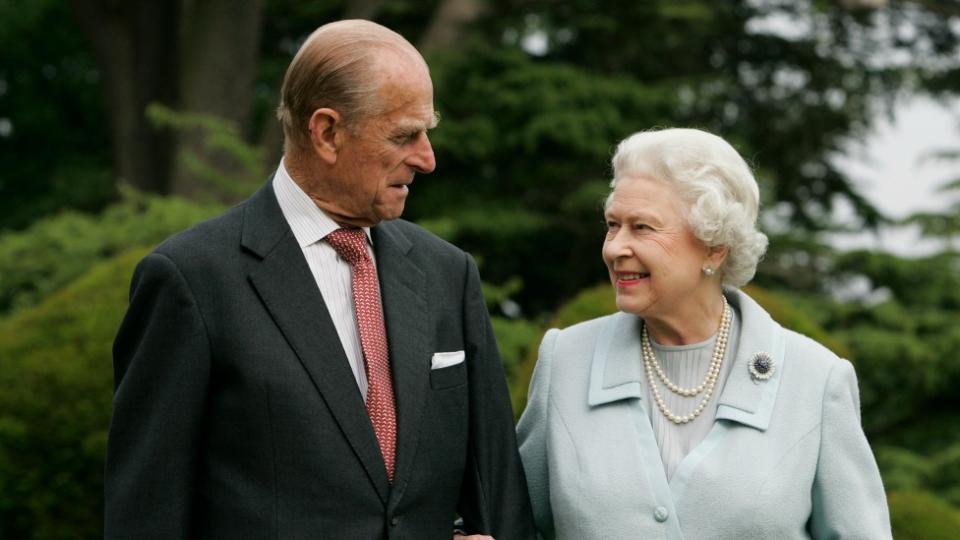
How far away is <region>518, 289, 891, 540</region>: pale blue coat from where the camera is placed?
131 inches

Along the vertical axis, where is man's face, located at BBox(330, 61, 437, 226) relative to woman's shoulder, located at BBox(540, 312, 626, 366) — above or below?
above

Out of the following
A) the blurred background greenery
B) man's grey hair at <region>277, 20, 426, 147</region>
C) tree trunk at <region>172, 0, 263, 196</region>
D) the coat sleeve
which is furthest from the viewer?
tree trunk at <region>172, 0, 263, 196</region>

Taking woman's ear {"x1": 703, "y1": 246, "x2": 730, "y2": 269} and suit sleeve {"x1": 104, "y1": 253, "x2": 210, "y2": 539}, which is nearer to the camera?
suit sleeve {"x1": 104, "y1": 253, "x2": 210, "y2": 539}

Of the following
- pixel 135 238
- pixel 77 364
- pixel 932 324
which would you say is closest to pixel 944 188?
pixel 932 324

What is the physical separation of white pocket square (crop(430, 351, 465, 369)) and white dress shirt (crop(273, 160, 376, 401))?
0.18 m

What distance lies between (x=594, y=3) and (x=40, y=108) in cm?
583

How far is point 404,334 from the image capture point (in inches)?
127

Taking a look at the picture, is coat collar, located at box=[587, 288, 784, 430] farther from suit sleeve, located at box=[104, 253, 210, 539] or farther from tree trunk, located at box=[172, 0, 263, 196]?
tree trunk, located at box=[172, 0, 263, 196]

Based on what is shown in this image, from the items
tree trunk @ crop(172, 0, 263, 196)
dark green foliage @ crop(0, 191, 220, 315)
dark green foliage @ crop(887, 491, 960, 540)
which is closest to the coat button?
dark green foliage @ crop(887, 491, 960, 540)

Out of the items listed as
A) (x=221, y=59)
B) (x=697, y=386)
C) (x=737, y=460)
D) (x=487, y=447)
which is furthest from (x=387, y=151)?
(x=221, y=59)

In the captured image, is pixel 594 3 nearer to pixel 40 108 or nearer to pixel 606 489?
pixel 40 108

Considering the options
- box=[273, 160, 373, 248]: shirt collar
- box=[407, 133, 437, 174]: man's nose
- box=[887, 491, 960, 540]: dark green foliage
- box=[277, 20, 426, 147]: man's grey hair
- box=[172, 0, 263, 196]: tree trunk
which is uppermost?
box=[172, 0, 263, 196]: tree trunk

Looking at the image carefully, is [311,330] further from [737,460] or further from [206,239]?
[737,460]

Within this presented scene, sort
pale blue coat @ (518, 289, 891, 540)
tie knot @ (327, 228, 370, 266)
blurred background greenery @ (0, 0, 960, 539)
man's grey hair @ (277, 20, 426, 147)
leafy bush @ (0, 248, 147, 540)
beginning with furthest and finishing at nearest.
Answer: blurred background greenery @ (0, 0, 960, 539), leafy bush @ (0, 248, 147, 540), pale blue coat @ (518, 289, 891, 540), tie knot @ (327, 228, 370, 266), man's grey hair @ (277, 20, 426, 147)
